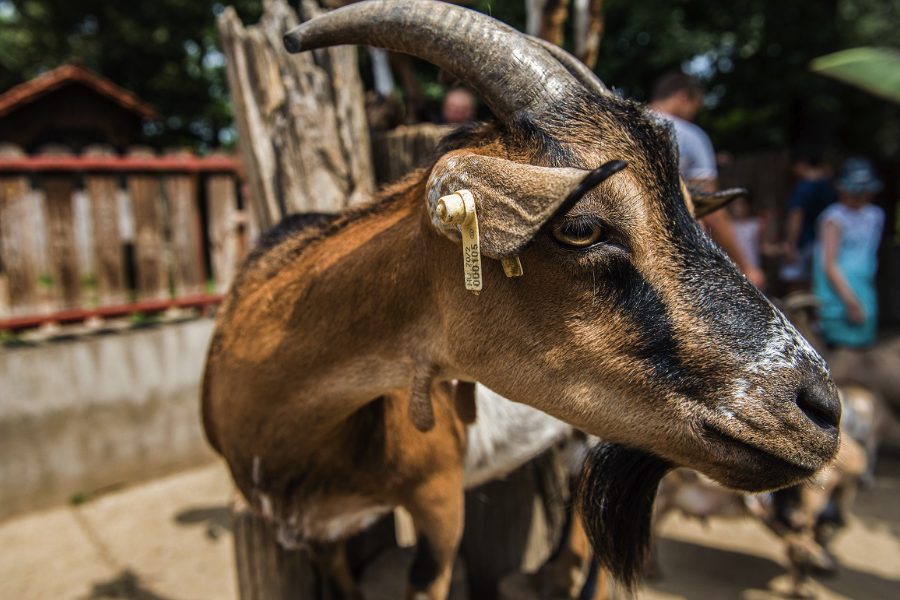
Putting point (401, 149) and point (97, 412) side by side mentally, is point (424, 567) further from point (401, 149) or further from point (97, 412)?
point (97, 412)

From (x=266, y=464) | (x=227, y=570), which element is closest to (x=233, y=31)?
(x=266, y=464)

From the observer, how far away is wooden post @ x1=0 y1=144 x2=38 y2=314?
4316 millimetres

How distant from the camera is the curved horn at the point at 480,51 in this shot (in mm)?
1198

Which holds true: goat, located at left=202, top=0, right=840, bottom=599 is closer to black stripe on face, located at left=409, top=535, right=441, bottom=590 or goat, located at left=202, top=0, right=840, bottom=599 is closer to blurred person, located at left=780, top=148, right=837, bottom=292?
black stripe on face, located at left=409, top=535, right=441, bottom=590

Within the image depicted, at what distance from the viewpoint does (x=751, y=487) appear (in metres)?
1.10

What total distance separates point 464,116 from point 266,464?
2.92 m

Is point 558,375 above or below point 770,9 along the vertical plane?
below

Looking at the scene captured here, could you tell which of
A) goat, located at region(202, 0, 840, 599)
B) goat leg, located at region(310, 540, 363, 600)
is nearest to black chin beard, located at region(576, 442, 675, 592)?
goat, located at region(202, 0, 840, 599)

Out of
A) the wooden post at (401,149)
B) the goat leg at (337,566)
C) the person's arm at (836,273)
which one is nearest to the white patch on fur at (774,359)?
the goat leg at (337,566)

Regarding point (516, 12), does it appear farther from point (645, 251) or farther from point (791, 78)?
point (645, 251)

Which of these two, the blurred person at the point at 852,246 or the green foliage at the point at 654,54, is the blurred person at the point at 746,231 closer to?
the blurred person at the point at 852,246

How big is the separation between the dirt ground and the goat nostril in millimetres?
2686

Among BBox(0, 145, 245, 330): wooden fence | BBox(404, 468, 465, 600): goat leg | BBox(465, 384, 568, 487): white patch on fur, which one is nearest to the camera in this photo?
BBox(404, 468, 465, 600): goat leg

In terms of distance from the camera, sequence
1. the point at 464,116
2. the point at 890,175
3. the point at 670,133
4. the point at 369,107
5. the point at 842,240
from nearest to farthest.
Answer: the point at 670,133, the point at 369,107, the point at 464,116, the point at 842,240, the point at 890,175
